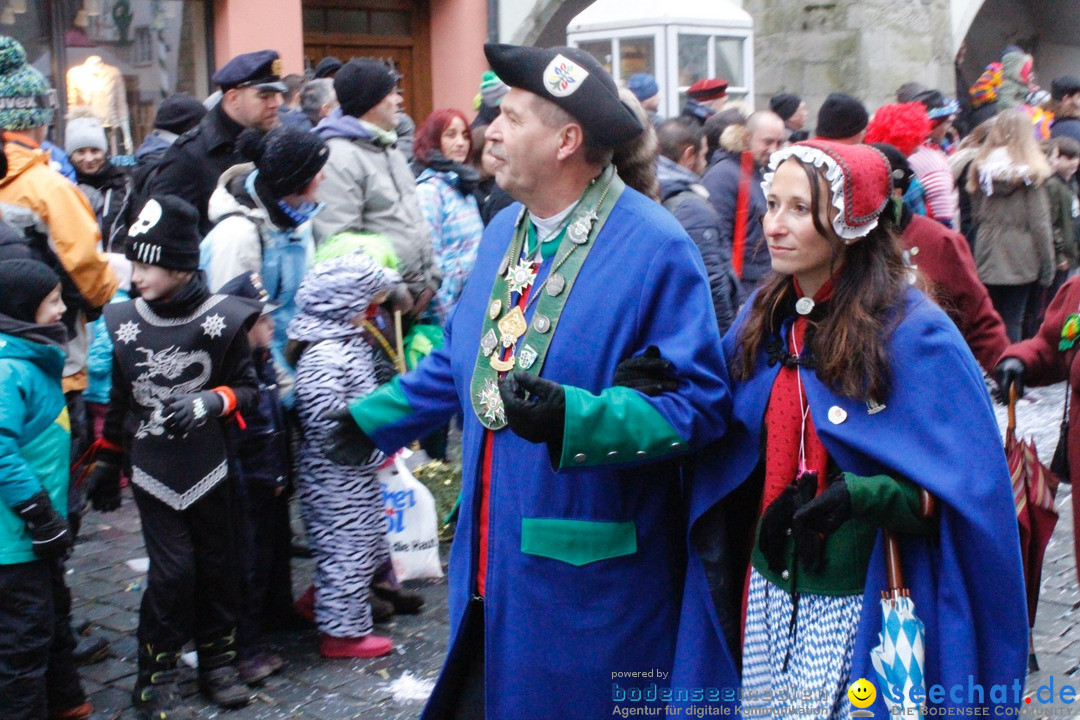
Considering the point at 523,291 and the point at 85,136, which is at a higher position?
the point at 85,136

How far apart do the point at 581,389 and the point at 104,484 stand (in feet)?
7.11

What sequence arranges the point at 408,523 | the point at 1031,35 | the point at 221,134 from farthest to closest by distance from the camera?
1. the point at 1031,35
2. the point at 221,134
3. the point at 408,523

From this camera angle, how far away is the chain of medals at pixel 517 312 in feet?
9.70

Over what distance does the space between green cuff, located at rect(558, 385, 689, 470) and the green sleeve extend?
1.32ft

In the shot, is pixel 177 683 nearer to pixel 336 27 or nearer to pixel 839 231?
pixel 839 231

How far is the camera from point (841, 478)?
2674mm

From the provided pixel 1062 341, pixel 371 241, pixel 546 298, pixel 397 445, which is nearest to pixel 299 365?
pixel 371 241

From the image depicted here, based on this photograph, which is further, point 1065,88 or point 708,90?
point 1065,88

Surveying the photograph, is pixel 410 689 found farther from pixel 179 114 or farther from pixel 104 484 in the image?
pixel 179 114

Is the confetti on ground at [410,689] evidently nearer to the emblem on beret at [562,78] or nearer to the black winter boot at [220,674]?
the black winter boot at [220,674]

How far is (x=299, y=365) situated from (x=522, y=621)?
2.04m

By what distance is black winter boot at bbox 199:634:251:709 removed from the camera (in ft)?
14.4

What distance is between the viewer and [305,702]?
174 inches

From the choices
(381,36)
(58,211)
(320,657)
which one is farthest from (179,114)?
(381,36)
